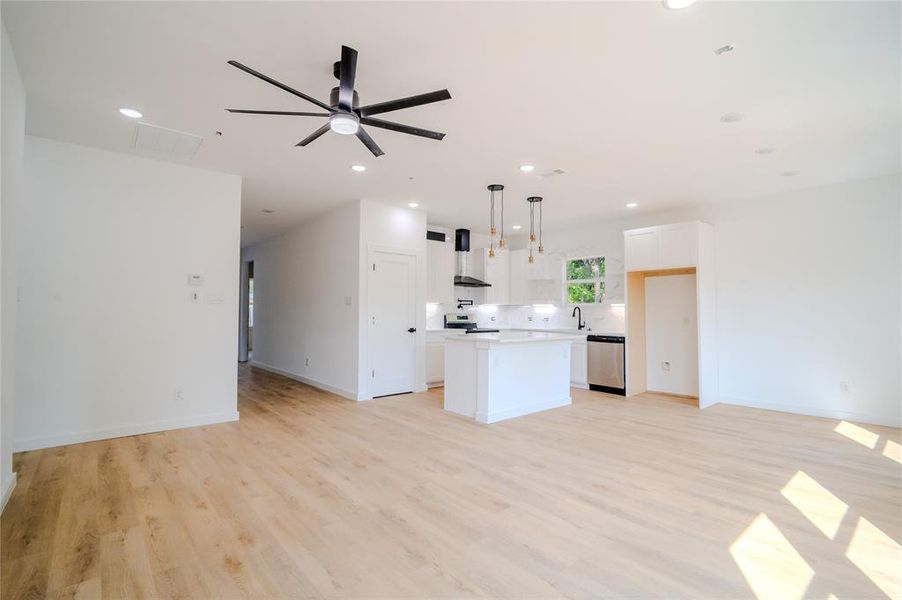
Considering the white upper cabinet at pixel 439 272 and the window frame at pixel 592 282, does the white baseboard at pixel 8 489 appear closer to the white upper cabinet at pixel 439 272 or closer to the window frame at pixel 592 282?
the white upper cabinet at pixel 439 272

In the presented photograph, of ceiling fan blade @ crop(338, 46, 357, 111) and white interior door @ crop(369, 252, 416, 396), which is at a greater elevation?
ceiling fan blade @ crop(338, 46, 357, 111)

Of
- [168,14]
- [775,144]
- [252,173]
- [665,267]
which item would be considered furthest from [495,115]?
[665,267]

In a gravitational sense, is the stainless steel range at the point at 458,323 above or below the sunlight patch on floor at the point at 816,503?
above

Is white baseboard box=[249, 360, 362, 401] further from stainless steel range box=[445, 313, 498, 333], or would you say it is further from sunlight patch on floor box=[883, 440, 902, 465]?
sunlight patch on floor box=[883, 440, 902, 465]

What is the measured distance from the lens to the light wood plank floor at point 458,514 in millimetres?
1951

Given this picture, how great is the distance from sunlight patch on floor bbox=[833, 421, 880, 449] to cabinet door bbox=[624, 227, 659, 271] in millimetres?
2724

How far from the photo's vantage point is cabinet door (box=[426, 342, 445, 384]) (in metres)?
6.87

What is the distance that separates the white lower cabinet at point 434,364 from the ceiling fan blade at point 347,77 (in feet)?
15.6

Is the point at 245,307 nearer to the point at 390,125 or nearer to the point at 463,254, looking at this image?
the point at 463,254

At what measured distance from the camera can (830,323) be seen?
200 inches

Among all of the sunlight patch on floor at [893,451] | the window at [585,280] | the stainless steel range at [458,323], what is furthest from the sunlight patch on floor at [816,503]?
the stainless steel range at [458,323]

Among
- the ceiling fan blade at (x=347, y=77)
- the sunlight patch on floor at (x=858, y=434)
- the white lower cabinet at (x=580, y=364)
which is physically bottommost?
the sunlight patch on floor at (x=858, y=434)

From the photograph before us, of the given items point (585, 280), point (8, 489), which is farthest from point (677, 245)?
point (8, 489)

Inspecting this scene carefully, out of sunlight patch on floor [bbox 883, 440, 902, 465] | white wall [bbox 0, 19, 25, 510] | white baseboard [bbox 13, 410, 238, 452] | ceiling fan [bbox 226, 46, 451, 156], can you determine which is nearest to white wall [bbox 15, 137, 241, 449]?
white baseboard [bbox 13, 410, 238, 452]
